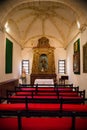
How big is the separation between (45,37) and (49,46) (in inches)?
37.9

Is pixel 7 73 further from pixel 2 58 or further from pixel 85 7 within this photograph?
pixel 85 7

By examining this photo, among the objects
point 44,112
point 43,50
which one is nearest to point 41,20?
point 43,50

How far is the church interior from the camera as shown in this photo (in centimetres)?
870

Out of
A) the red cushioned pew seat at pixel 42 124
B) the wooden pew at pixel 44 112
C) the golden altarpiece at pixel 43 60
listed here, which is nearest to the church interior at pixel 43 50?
the golden altarpiece at pixel 43 60

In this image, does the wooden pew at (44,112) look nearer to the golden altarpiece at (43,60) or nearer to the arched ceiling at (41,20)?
the arched ceiling at (41,20)

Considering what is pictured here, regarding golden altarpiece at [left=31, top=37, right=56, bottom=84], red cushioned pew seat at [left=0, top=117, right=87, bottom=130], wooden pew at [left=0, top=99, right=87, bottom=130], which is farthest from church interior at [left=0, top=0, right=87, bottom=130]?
red cushioned pew seat at [left=0, top=117, right=87, bottom=130]

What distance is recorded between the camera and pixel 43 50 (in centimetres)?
1966

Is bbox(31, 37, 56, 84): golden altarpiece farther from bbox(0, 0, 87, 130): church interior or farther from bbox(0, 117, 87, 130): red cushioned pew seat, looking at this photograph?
bbox(0, 117, 87, 130): red cushioned pew seat

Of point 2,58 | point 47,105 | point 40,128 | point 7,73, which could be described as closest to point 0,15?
point 2,58

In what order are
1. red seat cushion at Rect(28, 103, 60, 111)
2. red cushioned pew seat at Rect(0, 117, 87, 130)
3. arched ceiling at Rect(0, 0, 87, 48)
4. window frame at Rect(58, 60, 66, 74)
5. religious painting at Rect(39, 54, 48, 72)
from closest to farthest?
1. red cushioned pew seat at Rect(0, 117, 87, 130)
2. red seat cushion at Rect(28, 103, 60, 111)
3. arched ceiling at Rect(0, 0, 87, 48)
4. religious painting at Rect(39, 54, 48, 72)
5. window frame at Rect(58, 60, 66, 74)

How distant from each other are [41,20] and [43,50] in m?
3.44

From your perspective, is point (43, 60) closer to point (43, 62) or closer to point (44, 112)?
point (43, 62)

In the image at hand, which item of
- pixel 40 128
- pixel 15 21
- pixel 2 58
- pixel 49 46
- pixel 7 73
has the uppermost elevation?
pixel 15 21

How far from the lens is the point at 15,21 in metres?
15.4
